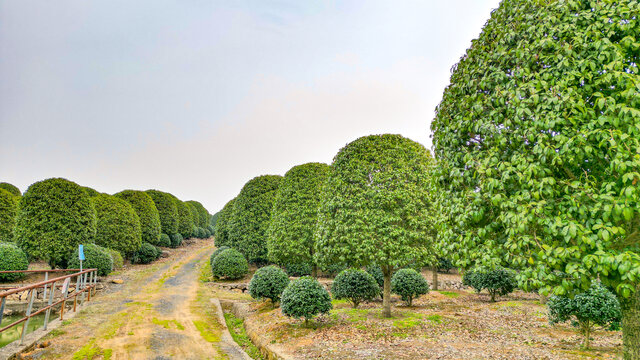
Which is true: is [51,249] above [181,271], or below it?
above

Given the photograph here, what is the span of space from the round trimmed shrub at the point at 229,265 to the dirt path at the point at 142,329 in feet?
8.97

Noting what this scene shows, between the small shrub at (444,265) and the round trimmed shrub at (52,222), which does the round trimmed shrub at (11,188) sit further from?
the small shrub at (444,265)

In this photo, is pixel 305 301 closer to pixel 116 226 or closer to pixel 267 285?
pixel 267 285

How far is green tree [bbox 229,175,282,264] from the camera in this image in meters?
20.4

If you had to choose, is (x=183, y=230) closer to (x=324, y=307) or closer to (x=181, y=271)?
(x=181, y=271)

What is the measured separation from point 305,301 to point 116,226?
18888 mm

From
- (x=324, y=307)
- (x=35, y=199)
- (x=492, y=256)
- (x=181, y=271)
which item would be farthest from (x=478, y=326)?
(x=35, y=199)

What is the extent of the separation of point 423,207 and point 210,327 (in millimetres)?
7244

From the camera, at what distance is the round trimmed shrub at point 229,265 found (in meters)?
18.0

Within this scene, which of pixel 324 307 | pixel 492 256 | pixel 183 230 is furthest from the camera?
pixel 183 230

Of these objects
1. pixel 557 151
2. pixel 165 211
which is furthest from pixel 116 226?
pixel 557 151

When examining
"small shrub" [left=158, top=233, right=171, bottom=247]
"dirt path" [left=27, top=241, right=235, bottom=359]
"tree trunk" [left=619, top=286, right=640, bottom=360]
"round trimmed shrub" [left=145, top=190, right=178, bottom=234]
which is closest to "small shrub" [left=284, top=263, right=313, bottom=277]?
"dirt path" [left=27, top=241, right=235, bottom=359]

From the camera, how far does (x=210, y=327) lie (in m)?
9.36

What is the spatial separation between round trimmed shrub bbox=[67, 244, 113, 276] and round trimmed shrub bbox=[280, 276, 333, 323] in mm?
12725
